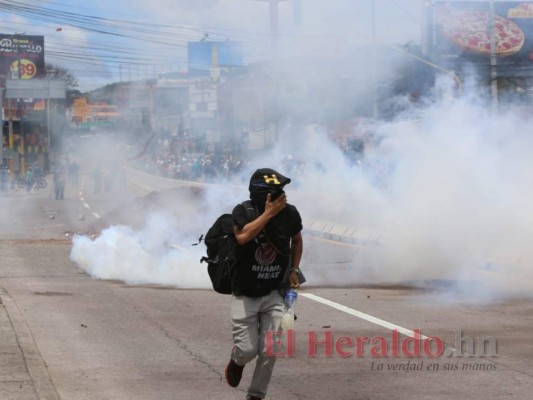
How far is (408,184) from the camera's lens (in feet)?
50.2

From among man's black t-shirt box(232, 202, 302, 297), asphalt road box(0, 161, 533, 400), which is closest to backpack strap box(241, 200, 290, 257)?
man's black t-shirt box(232, 202, 302, 297)

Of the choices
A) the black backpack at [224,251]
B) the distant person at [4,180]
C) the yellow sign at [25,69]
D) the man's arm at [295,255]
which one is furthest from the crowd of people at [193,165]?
the yellow sign at [25,69]

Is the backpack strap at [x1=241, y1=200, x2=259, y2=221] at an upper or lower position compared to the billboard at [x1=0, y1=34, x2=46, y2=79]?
lower

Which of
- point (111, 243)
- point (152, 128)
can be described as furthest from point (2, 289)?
point (152, 128)

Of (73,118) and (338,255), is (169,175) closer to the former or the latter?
(73,118)

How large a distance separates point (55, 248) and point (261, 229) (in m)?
14.4

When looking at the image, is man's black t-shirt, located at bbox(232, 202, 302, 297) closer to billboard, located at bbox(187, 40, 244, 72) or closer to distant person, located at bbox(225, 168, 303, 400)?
distant person, located at bbox(225, 168, 303, 400)

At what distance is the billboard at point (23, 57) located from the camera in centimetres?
7331

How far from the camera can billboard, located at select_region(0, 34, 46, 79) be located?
241 ft

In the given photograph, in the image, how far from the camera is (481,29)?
42656mm

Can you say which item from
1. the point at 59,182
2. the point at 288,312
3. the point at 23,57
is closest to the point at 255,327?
the point at 288,312

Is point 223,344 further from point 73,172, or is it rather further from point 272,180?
point 73,172

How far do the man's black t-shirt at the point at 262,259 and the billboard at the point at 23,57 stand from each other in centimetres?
6905

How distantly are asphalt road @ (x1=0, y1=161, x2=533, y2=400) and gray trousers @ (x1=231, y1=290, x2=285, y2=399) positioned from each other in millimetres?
302
